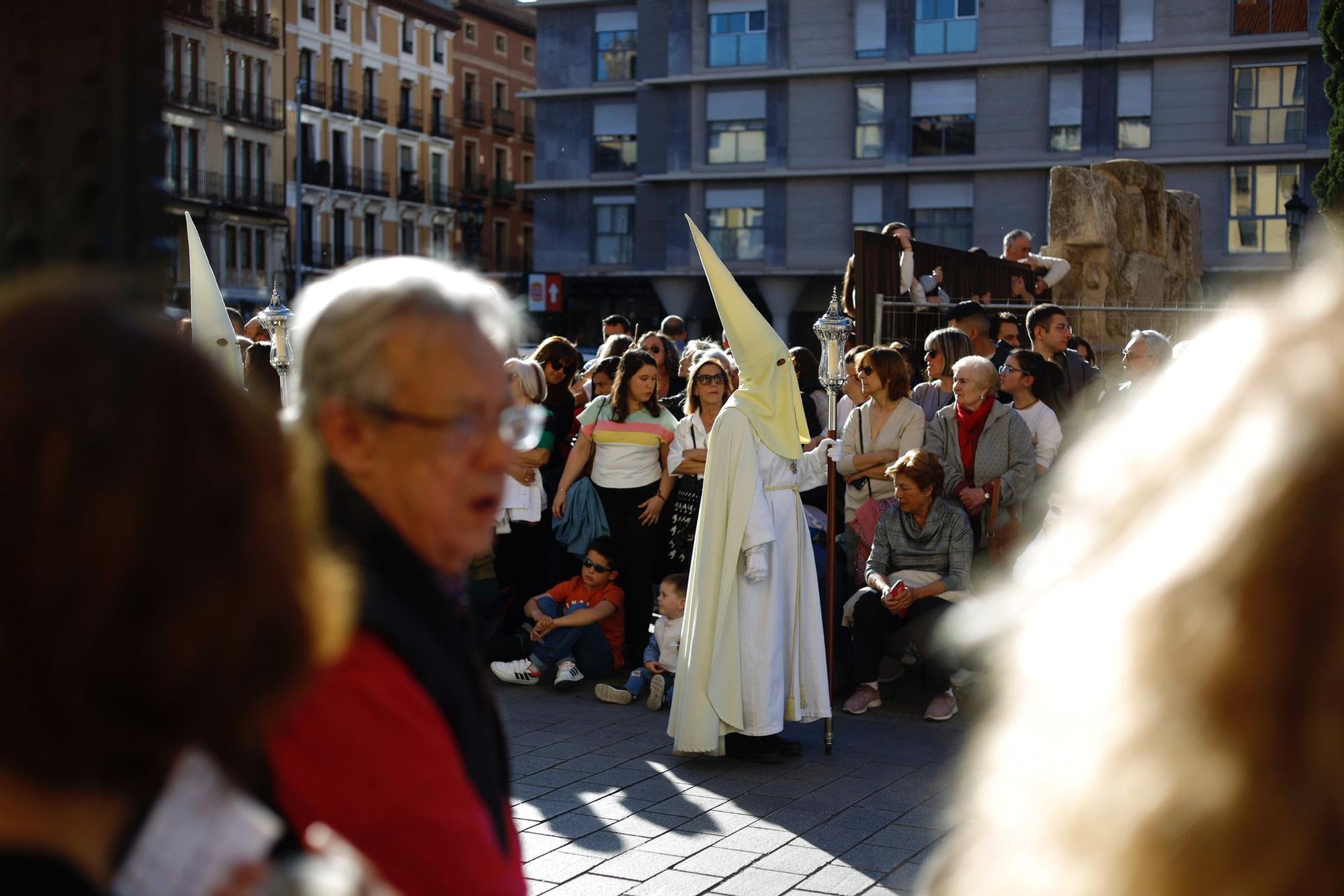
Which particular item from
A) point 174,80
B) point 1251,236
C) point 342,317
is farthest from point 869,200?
point 342,317

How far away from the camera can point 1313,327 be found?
94 centimetres

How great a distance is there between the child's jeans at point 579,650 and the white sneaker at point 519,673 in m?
0.04

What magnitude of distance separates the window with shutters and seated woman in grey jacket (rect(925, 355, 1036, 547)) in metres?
37.8

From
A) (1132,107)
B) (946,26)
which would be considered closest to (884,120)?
(946,26)

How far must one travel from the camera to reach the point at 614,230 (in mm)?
47062

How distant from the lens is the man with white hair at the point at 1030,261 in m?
14.5

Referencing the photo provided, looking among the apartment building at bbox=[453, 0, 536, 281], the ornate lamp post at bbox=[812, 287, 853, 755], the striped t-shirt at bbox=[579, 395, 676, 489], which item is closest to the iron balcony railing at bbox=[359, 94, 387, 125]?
the apartment building at bbox=[453, 0, 536, 281]

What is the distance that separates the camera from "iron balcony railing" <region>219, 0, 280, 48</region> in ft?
181

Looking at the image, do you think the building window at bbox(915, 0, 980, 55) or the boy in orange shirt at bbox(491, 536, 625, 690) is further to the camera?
the building window at bbox(915, 0, 980, 55)

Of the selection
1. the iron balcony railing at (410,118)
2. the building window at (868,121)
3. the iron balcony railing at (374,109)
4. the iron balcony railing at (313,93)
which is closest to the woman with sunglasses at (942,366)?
the building window at (868,121)

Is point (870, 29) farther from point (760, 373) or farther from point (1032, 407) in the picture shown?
point (760, 373)

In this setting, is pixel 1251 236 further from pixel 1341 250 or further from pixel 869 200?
pixel 1341 250

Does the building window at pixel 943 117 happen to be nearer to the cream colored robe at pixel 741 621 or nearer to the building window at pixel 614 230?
the building window at pixel 614 230

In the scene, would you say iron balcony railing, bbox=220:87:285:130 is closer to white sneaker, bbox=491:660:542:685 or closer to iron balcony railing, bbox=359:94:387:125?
iron balcony railing, bbox=359:94:387:125
